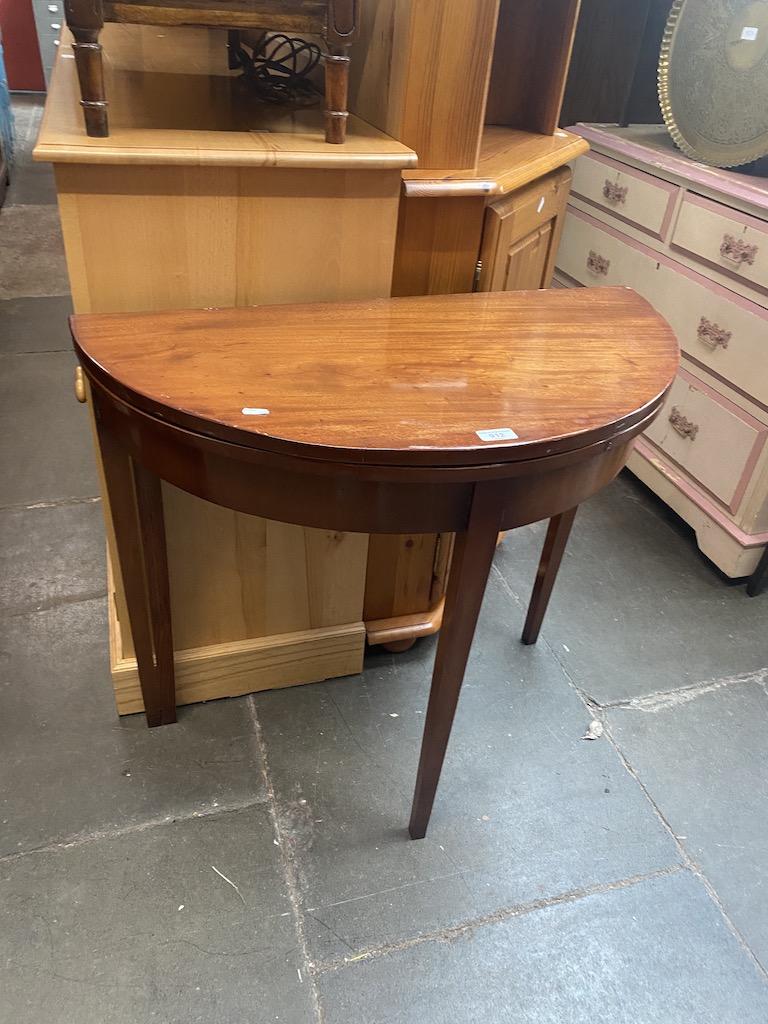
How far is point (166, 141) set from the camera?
98cm

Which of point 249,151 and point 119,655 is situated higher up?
point 249,151

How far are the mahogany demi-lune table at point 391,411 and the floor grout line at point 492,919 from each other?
323mm

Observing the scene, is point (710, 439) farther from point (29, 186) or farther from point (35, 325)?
point (29, 186)

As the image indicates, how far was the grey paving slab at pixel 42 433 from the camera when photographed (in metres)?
2.10

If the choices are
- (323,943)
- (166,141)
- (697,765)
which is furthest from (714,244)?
(323,943)

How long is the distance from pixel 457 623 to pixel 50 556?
123 centimetres

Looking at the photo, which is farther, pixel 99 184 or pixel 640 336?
pixel 640 336

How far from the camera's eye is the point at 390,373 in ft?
3.06

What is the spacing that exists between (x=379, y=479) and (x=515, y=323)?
0.42 meters

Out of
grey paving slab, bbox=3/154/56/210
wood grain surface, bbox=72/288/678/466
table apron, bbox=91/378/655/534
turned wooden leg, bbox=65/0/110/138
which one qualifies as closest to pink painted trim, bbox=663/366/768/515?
wood grain surface, bbox=72/288/678/466

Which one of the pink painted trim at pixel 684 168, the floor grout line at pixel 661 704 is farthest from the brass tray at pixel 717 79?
the floor grout line at pixel 661 704

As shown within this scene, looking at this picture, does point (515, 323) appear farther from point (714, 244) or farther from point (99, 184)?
point (714, 244)

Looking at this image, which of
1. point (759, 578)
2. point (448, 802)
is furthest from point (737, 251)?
point (448, 802)

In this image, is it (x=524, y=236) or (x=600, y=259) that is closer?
(x=524, y=236)
